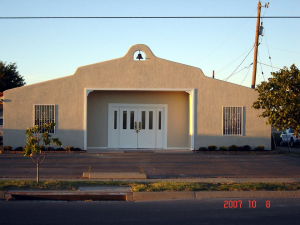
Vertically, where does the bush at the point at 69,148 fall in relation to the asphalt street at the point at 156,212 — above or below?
above

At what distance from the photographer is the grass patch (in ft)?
33.4

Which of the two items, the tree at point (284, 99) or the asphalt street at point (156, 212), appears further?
the tree at point (284, 99)

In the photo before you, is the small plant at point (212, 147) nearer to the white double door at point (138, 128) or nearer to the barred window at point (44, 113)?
the white double door at point (138, 128)

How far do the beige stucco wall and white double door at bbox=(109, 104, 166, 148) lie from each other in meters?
1.77

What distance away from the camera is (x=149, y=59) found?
18672mm

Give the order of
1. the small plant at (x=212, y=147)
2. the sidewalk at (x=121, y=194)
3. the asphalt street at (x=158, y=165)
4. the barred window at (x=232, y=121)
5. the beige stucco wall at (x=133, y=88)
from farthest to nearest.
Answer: the barred window at (x=232, y=121) < the small plant at (x=212, y=147) < the beige stucco wall at (x=133, y=88) < the asphalt street at (x=158, y=165) < the sidewalk at (x=121, y=194)

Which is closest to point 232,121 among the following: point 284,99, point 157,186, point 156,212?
point 284,99

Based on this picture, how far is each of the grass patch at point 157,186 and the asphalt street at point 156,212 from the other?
0.75 metres

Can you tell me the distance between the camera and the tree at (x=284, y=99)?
11523mm

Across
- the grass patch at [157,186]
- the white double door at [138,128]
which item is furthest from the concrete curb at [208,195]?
the white double door at [138,128]

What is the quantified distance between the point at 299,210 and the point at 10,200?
6.98 meters

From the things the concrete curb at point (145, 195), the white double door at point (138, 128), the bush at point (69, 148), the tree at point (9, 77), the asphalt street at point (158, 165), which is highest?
the tree at point (9, 77)

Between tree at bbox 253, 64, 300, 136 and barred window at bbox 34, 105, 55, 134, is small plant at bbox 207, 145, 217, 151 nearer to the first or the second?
tree at bbox 253, 64, 300, 136

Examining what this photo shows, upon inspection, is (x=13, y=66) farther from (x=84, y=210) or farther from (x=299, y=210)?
(x=299, y=210)
